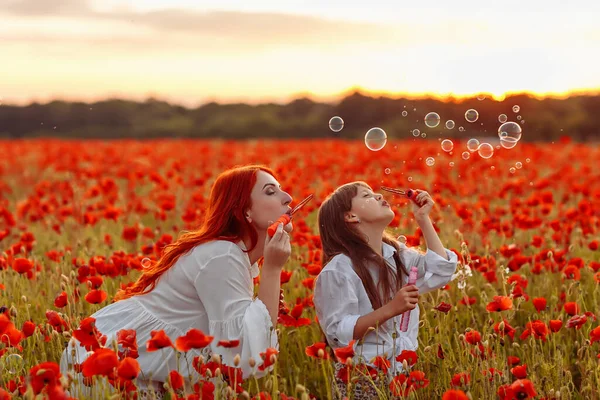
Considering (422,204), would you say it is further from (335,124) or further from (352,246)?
(335,124)

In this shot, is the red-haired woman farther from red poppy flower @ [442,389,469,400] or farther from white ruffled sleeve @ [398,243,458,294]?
red poppy flower @ [442,389,469,400]

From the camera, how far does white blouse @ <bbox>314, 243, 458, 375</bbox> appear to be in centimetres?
374

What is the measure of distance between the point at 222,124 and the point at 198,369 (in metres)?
34.5

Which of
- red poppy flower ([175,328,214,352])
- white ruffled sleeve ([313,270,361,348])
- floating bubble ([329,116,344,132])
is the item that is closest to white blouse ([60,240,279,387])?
white ruffled sleeve ([313,270,361,348])

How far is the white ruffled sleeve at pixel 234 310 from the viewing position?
336 centimetres

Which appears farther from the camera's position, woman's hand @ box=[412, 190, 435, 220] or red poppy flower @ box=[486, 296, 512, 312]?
woman's hand @ box=[412, 190, 435, 220]

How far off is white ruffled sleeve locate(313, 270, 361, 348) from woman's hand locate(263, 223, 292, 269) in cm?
46

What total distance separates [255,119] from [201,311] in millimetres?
33358

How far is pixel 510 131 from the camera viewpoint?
6137mm

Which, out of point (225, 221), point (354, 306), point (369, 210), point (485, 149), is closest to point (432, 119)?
point (485, 149)

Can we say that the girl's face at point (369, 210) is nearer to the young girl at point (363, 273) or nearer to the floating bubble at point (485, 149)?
the young girl at point (363, 273)

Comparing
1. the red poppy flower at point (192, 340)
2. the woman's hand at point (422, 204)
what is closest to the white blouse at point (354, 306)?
the woman's hand at point (422, 204)

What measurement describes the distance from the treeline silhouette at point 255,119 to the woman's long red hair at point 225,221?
20.7 m

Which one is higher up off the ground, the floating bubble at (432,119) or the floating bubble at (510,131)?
the floating bubble at (432,119)
